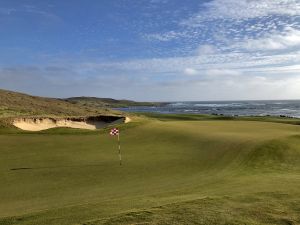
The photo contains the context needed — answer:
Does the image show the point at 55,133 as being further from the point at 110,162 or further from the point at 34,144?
the point at 110,162

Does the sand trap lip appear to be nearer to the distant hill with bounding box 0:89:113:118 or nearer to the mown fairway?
the distant hill with bounding box 0:89:113:118

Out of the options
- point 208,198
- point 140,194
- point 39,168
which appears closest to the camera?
point 208,198

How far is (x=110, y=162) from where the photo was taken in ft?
67.8

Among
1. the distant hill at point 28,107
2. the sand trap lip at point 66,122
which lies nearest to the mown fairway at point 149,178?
the sand trap lip at point 66,122

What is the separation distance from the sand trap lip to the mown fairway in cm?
598

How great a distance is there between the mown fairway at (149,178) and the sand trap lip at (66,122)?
236 inches

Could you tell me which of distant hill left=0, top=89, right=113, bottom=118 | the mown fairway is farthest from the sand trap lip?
the mown fairway

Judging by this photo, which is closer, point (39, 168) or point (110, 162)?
point (39, 168)

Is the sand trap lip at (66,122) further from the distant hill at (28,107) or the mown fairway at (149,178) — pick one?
the mown fairway at (149,178)

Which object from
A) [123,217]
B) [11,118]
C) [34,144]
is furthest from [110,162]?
[11,118]

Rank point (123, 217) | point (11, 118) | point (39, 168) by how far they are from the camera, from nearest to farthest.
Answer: point (123, 217) < point (39, 168) < point (11, 118)

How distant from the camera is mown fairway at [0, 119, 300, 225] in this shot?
974 cm

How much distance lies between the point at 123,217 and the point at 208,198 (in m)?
3.10

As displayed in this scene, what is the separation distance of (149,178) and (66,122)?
24.9 m
